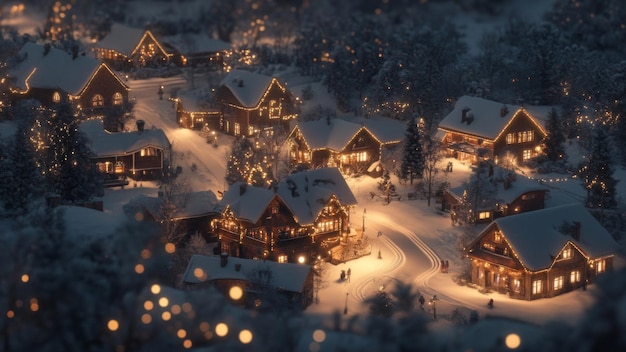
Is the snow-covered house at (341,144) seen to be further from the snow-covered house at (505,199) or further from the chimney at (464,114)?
the snow-covered house at (505,199)

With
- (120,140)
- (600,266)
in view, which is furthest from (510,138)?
(120,140)

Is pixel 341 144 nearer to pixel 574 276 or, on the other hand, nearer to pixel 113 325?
pixel 574 276

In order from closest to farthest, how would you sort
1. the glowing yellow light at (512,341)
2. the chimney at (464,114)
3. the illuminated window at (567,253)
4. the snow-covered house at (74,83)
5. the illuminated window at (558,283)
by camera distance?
the glowing yellow light at (512,341), the illuminated window at (558,283), the illuminated window at (567,253), the snow-covered house at (74,83), the chimney at (464,114)

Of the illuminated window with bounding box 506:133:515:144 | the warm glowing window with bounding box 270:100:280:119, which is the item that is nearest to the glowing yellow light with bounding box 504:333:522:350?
the illuminated window with bounding box 506:133:515:144

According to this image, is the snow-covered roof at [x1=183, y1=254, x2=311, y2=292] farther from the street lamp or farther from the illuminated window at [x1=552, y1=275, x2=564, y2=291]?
the illuminated window at [x1=552, y1=275, x2=564, y2=291]

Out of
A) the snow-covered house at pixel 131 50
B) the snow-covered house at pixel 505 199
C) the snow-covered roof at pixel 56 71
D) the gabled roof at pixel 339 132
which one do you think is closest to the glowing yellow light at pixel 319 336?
the snow-covered house at pixel 505 199

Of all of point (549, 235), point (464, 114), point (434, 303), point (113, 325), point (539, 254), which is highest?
point (464, 114)
